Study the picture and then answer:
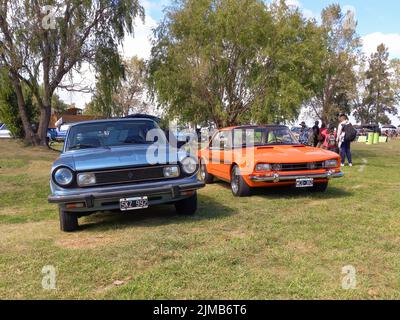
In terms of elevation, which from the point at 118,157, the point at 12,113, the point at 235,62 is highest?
the point at 235,62

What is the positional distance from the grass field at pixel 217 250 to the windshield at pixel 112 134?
1.16 metres

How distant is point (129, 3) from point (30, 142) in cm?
920

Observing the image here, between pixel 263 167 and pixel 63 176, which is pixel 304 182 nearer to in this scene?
pixel 263 167

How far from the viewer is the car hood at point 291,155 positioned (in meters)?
7.07

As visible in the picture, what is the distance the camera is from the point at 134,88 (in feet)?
147

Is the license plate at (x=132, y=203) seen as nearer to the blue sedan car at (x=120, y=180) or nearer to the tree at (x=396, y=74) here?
the blue sedan car at (x=120, y=180)

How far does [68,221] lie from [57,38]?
635 inches

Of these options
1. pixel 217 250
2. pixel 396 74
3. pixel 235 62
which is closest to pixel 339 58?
pixel 396 74

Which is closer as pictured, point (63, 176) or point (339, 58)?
point (63, 176)

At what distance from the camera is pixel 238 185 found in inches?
298

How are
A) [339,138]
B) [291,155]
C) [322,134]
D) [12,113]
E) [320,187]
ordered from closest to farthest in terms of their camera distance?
[291,155] → [320,187] → [339,138] → [322,134] → [12,113]
